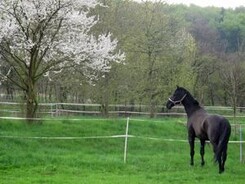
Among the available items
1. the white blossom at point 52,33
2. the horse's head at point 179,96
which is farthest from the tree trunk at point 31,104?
the horse's head at point 179,96

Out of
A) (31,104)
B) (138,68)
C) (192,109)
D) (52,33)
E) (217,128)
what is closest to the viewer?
(217,128)

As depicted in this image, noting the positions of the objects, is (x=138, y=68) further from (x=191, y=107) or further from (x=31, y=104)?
(x=191, y=107)

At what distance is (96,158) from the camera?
1191cm

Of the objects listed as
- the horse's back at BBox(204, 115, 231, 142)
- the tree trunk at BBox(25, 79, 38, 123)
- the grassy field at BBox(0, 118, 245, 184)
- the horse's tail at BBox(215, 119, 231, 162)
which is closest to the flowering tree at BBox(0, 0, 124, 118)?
the tree trunk at BBox(25, 79, 38, 123)

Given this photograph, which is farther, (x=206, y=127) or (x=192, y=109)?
(x=192, y=109)

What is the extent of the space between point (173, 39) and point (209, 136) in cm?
2293

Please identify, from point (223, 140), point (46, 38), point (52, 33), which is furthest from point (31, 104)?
point (223, 140)

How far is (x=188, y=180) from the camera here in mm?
9531

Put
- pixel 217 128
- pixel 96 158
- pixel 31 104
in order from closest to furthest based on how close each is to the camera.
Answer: pixel 217 128
pixel 96 158
pixel 31 104

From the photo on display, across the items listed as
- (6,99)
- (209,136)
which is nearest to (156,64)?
(6,99)

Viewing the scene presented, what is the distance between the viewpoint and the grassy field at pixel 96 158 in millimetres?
9531

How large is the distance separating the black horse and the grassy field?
495 mm

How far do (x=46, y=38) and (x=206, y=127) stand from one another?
25.6ft

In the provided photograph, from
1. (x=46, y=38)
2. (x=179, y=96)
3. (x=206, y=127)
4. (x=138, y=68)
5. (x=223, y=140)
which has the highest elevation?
(x=46, y=38)
